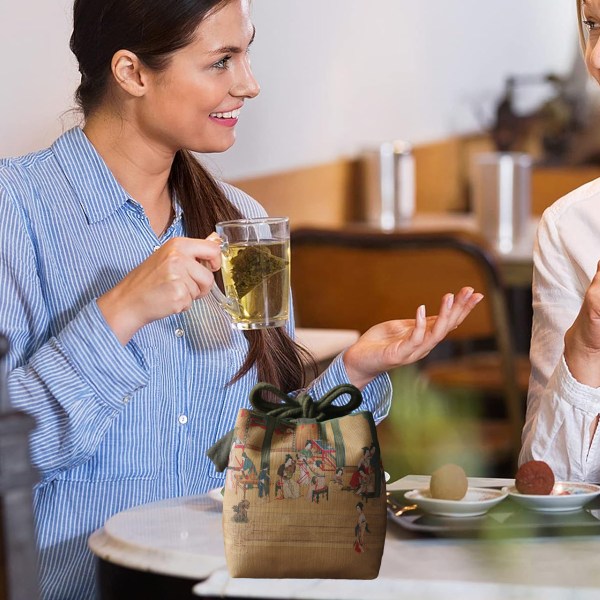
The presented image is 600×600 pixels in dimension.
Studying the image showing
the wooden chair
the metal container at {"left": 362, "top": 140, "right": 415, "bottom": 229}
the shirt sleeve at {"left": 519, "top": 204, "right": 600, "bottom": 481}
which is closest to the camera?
the shirt sleeve at {"left": 519, "top": 204, "right": 600, "bottom": 481}

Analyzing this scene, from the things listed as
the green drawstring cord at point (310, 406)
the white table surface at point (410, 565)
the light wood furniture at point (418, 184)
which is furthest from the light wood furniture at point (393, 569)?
the light wood furniture at point (418, 184)

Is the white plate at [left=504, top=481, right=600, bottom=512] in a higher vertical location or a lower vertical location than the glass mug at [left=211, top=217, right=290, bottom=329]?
lower

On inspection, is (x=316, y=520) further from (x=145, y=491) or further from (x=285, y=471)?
(x=145, y=491)

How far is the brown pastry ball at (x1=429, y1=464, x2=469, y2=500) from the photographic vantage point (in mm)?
1240

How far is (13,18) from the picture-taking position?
6.79ft

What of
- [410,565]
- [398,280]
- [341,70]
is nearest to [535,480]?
[410,565]

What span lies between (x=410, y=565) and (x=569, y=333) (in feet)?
1.59

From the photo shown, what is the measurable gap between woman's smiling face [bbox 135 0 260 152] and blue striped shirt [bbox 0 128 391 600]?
0.10 metres

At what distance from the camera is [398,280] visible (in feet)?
9.30

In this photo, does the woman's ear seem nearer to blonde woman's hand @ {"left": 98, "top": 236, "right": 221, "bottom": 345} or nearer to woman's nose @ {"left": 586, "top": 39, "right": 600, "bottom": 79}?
blonde woman's hand @ {"left": 98, "top": 236, "right": 221, "bottom": 345}

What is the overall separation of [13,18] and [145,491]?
94 centimetres

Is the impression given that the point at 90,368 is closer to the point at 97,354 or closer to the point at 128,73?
the point at 97,354

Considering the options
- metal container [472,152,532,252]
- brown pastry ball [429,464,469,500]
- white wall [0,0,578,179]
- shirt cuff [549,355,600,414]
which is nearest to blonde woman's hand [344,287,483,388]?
shirt cuff [549,355,600,414]

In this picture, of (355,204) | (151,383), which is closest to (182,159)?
(151,383)
